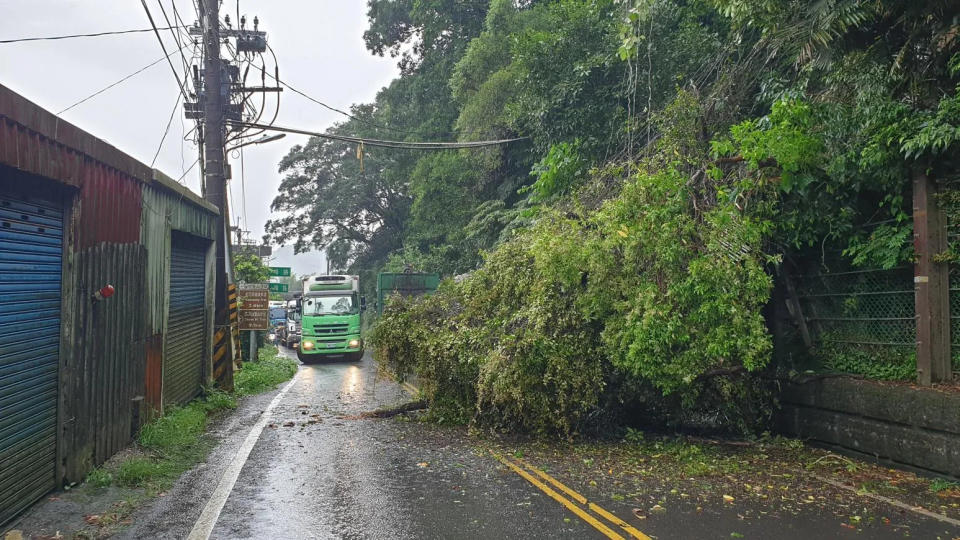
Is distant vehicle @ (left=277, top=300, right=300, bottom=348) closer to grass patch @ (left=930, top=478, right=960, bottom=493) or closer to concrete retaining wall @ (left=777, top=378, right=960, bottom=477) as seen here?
concrete retaining wall @ (left=777, top=378, right=960, bottom=477)

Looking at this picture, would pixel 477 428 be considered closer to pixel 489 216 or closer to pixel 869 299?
pixel 869 299

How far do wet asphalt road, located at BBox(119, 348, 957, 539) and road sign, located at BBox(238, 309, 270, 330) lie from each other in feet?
32.3

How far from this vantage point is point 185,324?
12.9m

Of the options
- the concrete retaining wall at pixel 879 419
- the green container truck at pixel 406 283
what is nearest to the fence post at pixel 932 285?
the concrete retaining wall at pixel 879 419

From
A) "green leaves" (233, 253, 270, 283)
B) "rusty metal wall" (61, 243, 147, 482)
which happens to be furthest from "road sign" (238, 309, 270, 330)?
"rusty metal wall" (61, 243, 147, 482)

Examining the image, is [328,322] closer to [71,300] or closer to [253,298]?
[253,298]

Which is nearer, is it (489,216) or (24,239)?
(24,239)

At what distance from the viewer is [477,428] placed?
32.8 feet

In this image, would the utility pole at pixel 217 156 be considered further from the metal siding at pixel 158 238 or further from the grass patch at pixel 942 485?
the grass patch at pixel 942 485

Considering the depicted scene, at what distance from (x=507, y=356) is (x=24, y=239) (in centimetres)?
526

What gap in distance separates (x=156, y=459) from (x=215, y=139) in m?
8.65

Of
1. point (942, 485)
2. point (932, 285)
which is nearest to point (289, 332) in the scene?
point (932, 285)

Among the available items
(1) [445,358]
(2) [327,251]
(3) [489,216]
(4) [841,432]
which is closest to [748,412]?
(4) [841,432]

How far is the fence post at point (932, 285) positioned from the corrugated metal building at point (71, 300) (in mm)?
8825
